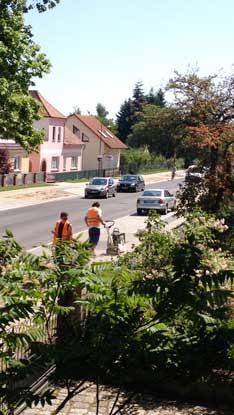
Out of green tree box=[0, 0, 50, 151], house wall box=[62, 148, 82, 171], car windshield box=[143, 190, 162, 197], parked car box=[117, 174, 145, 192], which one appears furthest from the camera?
house wall box=[62, 148, 82, 171]

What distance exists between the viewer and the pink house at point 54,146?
5506cm

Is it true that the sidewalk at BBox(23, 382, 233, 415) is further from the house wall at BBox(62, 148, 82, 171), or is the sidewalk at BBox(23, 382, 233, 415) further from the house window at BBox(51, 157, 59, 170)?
the house wall at BBox(62, 148, 82, 171)

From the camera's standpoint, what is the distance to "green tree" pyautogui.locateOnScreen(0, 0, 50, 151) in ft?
73.8

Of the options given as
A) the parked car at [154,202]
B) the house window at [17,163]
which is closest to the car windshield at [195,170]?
the parked car at [154,202]

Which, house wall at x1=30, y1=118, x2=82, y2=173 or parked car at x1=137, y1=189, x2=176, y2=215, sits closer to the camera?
parked car at x1=137, y1=189, x2=176, y2=215

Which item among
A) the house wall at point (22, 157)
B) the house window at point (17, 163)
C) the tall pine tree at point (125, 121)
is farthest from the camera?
the tall pine tree at point (125, 121)

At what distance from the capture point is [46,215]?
101 feet

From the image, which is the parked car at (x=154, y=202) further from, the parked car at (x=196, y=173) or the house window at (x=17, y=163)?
the house window at (x=17, y=163)

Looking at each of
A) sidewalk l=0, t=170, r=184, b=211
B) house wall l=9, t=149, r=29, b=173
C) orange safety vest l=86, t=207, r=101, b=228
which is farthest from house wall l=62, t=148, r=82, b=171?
orange safety vest l=86, t=207, r=101, b=228

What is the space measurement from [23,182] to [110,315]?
44048 mm

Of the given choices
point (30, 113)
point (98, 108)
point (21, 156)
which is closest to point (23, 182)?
point (21, 156)

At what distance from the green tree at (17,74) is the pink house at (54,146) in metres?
26.8

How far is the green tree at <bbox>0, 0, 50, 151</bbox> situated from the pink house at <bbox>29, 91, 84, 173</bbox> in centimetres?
2683

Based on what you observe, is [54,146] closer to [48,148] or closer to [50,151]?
[50,151]
